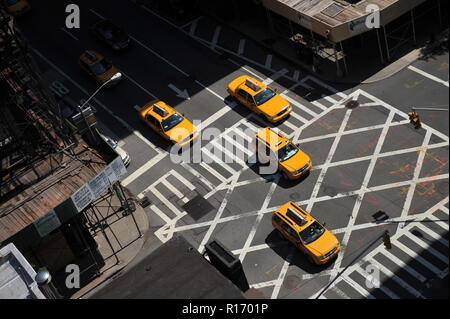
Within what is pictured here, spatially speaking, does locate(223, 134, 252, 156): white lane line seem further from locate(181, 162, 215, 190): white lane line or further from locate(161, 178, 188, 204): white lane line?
locate(161, 178, 188, 204): white lane line

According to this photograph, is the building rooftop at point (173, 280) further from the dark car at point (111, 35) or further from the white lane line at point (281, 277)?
the dark car at point (111, 35)

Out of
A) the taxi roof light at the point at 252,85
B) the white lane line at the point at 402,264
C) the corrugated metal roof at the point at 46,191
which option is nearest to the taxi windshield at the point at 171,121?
the taxi roof light at the point at 252,85

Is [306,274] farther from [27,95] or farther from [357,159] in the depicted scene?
[27,95]

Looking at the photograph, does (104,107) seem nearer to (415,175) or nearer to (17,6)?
(17,6)

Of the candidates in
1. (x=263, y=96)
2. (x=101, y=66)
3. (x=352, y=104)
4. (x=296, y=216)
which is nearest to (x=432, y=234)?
(x=296, y=216)

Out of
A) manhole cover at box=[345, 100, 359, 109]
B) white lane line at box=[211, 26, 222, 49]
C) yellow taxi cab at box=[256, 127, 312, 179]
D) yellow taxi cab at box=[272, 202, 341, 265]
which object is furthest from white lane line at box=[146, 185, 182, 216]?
white lane line at box=[211, 26, 222, 49]
